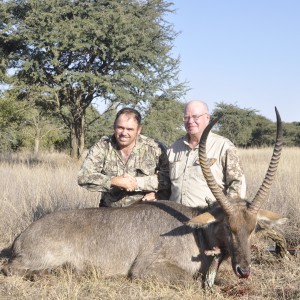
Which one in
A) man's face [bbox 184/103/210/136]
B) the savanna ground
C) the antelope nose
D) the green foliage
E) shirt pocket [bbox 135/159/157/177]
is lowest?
the savanna ground

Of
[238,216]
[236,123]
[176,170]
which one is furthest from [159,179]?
[236,123]

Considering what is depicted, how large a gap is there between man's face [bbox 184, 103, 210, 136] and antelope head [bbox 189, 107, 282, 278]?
131cm

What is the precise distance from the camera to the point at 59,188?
10.3 metres

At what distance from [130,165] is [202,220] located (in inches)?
85.0

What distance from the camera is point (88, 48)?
17.6m

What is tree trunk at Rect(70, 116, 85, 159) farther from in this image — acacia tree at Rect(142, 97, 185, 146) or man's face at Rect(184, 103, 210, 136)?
man's face at Rect(184, 103, 210, 136)

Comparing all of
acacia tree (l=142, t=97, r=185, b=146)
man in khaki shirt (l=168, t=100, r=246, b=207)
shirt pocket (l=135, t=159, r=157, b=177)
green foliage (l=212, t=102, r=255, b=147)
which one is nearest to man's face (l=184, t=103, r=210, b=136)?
man in khaki shirt (l=168, t=100, r=246, b=207)

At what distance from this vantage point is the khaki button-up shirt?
591 cm

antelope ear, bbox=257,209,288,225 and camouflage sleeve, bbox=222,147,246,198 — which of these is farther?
camouflage sleeve, bbox=222,147,246,198

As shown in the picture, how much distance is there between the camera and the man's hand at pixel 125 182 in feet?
21.0

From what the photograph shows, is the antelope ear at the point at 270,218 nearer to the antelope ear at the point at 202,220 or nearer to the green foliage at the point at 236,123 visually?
the antelope ear at the point at 202,220

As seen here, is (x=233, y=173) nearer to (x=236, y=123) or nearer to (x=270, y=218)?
(x=270, y=218)

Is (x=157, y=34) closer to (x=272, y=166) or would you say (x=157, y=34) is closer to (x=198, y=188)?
(x=198, y=188)

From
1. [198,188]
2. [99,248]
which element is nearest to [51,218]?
[99,248]
